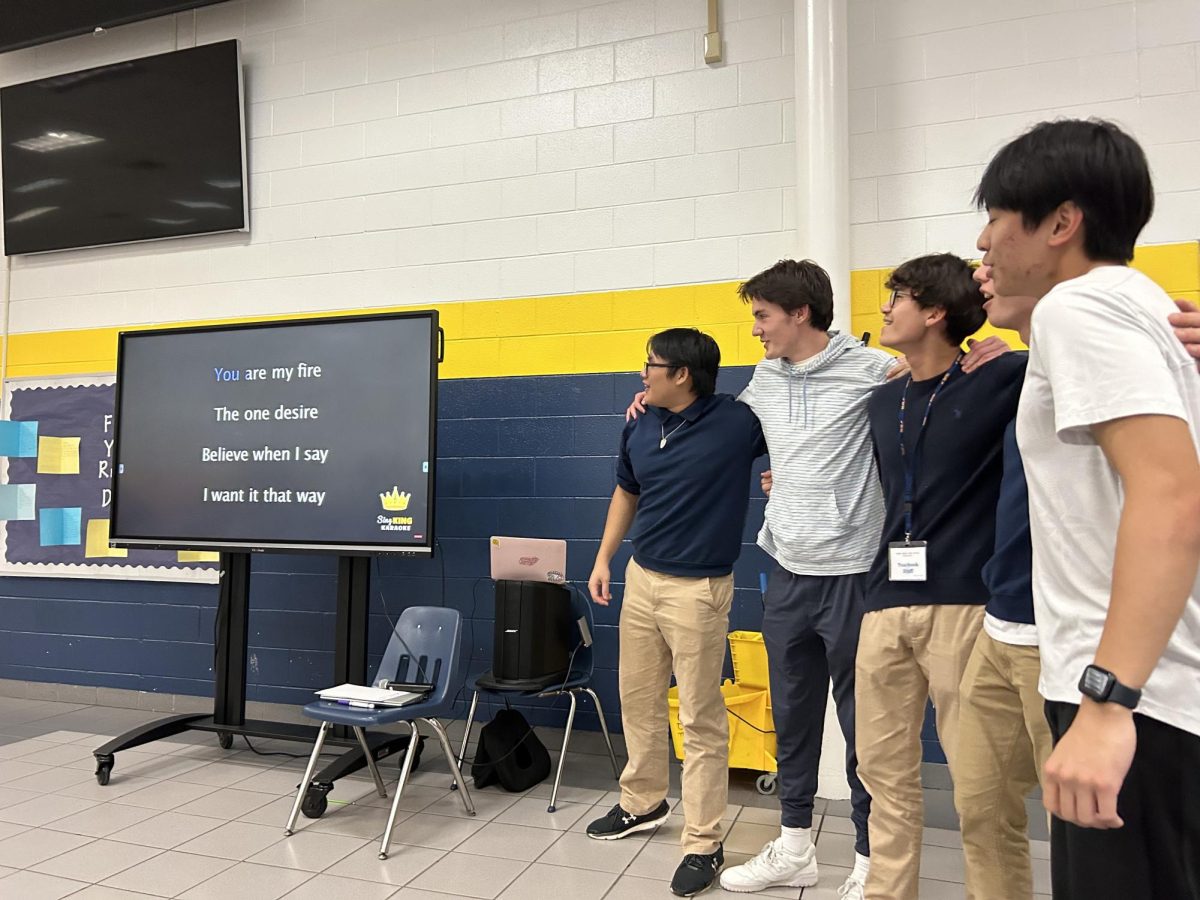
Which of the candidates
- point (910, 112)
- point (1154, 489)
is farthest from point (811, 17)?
point (1154, 489)

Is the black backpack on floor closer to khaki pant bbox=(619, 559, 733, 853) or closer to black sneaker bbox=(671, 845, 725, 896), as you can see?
khaki pant bbox=(619, 559, 733, 853)

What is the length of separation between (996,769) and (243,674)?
10.6ft

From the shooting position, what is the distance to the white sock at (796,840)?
2363 millimetres

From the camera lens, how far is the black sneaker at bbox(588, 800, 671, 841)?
8.99 feet

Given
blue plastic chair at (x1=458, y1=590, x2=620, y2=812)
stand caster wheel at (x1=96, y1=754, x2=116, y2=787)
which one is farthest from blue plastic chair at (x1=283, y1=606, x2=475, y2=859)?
stand caster wheel at (x1=96, y1=754, x2=116, y2=787)

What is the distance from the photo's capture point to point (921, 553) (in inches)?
71.7

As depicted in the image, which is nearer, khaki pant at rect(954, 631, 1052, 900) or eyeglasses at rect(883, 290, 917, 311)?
khaki pant at rect(954, 631, 1052, 900)

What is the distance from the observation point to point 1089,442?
917 millimetres

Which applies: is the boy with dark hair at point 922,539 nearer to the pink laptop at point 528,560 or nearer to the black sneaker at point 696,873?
the black sneaker at point 696,873

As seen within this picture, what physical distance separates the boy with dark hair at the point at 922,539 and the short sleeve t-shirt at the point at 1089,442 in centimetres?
82

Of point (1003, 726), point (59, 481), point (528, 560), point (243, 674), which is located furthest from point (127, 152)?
point (1003, 726)

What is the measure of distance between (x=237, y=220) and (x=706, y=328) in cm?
253

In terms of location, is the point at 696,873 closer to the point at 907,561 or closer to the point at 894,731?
the point at 894,731

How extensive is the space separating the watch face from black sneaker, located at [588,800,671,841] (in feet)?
7.21
